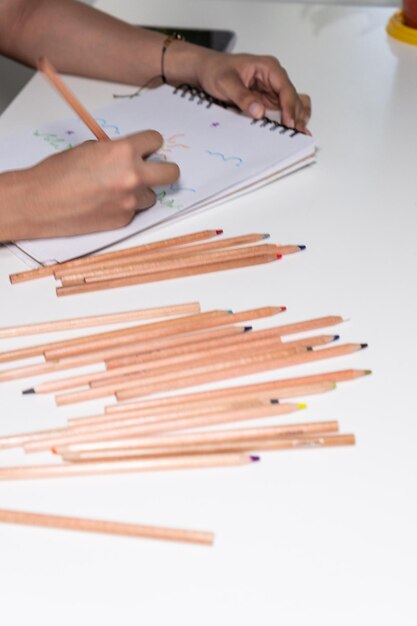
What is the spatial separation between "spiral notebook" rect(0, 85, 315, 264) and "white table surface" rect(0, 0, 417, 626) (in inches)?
0.9

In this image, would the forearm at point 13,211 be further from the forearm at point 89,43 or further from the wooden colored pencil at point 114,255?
the forearm at point 89,43

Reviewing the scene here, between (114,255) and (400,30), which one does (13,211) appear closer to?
(114,255)

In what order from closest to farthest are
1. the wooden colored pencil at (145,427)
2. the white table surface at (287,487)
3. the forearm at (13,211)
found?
the white table surface at (287,487) < the wooden colored pencil at (145,427) < the forearm at (13,211)

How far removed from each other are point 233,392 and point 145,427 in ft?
0.25

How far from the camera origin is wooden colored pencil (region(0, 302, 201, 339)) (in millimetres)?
771

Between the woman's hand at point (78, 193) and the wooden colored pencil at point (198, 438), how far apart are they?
32 cm

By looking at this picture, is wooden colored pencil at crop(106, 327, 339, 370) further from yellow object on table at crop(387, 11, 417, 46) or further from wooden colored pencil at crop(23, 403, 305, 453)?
yellow object on table at crop(387, 11, 417, 46)

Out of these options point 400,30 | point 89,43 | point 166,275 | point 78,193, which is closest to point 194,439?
point 166,275

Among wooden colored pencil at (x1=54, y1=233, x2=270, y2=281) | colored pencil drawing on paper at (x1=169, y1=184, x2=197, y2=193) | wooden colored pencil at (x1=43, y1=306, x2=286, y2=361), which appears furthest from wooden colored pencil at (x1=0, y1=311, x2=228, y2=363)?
colored pencil drawing on paper at (x1=169, y1=184, x2=197, y2=193)

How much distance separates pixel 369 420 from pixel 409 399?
43mm

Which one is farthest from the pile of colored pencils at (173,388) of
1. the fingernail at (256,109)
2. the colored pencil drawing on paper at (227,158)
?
the fingernail at (256,109)

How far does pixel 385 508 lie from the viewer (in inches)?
23.6

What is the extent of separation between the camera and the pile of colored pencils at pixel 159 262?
83 centimetres

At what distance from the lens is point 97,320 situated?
77 cm
